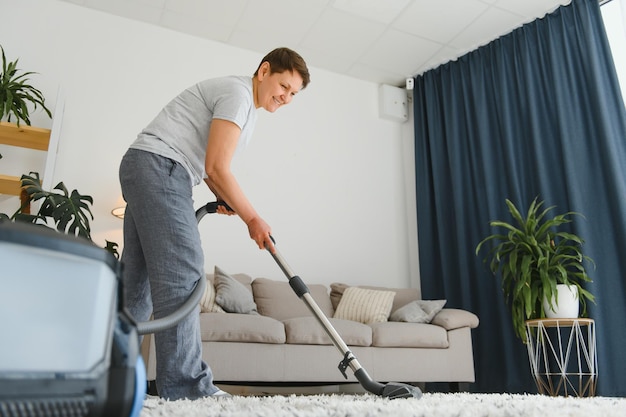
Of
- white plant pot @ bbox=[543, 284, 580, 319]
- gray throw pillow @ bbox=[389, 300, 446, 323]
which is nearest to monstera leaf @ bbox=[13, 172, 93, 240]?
gray throw pillow @ bbox=[389, 300, 446, 323]

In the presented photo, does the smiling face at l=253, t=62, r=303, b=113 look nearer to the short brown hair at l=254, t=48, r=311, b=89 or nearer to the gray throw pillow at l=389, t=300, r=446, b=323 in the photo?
the short brown hair at l=254, t=48, r=311, b=89

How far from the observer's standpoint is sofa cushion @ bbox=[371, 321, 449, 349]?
10.5ft

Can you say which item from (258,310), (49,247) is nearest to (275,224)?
(258,310)

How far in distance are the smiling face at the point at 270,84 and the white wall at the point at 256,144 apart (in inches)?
88.9

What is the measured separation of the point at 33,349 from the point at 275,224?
3.73m

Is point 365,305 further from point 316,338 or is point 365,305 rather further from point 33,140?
point 33,140

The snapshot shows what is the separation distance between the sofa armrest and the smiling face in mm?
2218

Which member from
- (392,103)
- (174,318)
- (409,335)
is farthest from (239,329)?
(392,103)

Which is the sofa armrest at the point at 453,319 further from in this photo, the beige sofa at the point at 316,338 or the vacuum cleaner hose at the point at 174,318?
the vacuum cleaner hose at the point at 174,318

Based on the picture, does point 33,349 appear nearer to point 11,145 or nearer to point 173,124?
point 173,124

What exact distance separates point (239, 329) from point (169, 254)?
1538mm

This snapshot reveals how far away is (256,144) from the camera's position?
14.4ft

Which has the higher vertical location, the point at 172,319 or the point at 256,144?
the point at 256,144

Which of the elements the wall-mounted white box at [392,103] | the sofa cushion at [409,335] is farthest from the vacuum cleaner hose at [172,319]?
the wall-mounted white box at [392,103]
